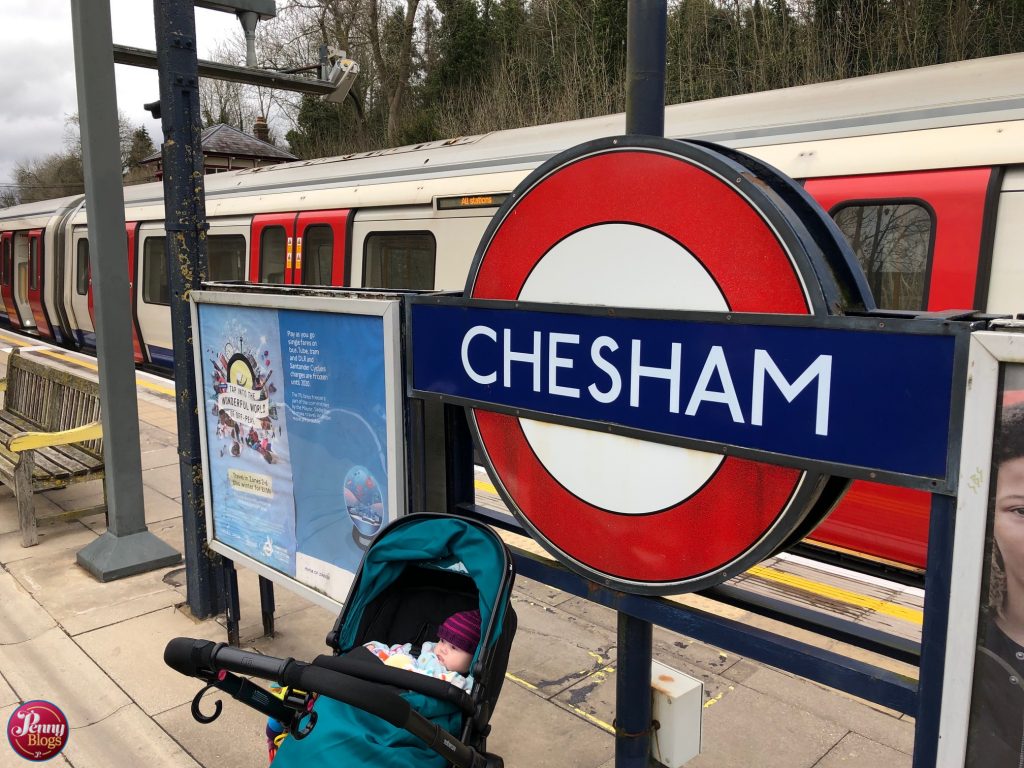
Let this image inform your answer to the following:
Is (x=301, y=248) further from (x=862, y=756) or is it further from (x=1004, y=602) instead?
(x=1004, y=602)

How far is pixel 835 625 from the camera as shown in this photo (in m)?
1.85

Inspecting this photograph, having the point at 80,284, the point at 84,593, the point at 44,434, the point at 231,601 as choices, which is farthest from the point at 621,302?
the point at 80,284

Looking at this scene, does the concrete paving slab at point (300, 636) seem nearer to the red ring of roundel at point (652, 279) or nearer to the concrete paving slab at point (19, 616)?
the concrete paving slab at point (19, 616)

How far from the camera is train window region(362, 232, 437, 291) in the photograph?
22.4 feet

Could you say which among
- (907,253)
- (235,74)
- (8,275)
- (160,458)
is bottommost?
(160,458)

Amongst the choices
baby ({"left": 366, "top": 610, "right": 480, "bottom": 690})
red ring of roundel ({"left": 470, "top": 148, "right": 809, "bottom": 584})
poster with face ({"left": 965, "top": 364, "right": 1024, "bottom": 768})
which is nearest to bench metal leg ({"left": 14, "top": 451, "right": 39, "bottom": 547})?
baby ({"left": 366, "top": 610, "right": 480, "bottom": 690})

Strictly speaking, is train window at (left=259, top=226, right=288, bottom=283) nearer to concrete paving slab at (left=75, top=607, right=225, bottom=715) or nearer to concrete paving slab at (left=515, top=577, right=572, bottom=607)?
concrete paving slab at (left=75, top=607, right=225, bottom=715)

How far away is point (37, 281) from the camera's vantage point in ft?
51.1

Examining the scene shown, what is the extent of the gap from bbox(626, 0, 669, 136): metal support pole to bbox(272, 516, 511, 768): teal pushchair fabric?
46.9 inches

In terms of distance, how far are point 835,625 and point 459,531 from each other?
41.8 inches

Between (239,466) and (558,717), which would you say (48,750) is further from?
(558,717)

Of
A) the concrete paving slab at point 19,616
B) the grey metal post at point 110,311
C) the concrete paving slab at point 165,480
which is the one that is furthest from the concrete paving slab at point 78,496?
the concrete paving slab at point 19,616

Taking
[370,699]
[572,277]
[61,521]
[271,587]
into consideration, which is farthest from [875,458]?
[61,521]

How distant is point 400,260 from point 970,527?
19.8 ft
